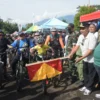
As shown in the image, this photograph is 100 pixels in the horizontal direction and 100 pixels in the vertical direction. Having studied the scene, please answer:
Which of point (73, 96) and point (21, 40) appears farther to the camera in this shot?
point (21, 40)

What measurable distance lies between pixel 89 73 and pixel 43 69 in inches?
48.9

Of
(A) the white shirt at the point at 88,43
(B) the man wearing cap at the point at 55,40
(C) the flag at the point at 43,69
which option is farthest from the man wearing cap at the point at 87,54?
(B) the man wearing cap at the point at 55,40

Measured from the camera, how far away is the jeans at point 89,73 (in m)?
6.55

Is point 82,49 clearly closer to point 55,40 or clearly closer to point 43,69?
point 43,69

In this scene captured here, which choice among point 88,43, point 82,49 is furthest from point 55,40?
point 88,43

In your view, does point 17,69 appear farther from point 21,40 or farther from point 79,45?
point 79,45

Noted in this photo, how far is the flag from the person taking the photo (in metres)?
6.38

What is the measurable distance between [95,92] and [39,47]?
2.02m

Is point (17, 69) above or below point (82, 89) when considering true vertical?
above

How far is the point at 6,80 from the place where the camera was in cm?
911

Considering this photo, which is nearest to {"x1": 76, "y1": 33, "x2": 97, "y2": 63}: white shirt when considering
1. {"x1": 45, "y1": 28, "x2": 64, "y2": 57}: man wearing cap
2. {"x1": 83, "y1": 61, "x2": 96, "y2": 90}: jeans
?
{"x1": 83, "y1": 61, "x2": 96, "y2": 90}: jeans

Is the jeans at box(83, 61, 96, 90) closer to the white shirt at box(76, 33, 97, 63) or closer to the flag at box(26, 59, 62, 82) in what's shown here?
the white shirt at box(76, 33, 97, 63)

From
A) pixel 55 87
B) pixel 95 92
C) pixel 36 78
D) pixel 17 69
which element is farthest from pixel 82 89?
pixel 17 69

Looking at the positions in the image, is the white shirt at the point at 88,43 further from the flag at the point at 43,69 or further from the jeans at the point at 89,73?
the flag at the point at 43,69
